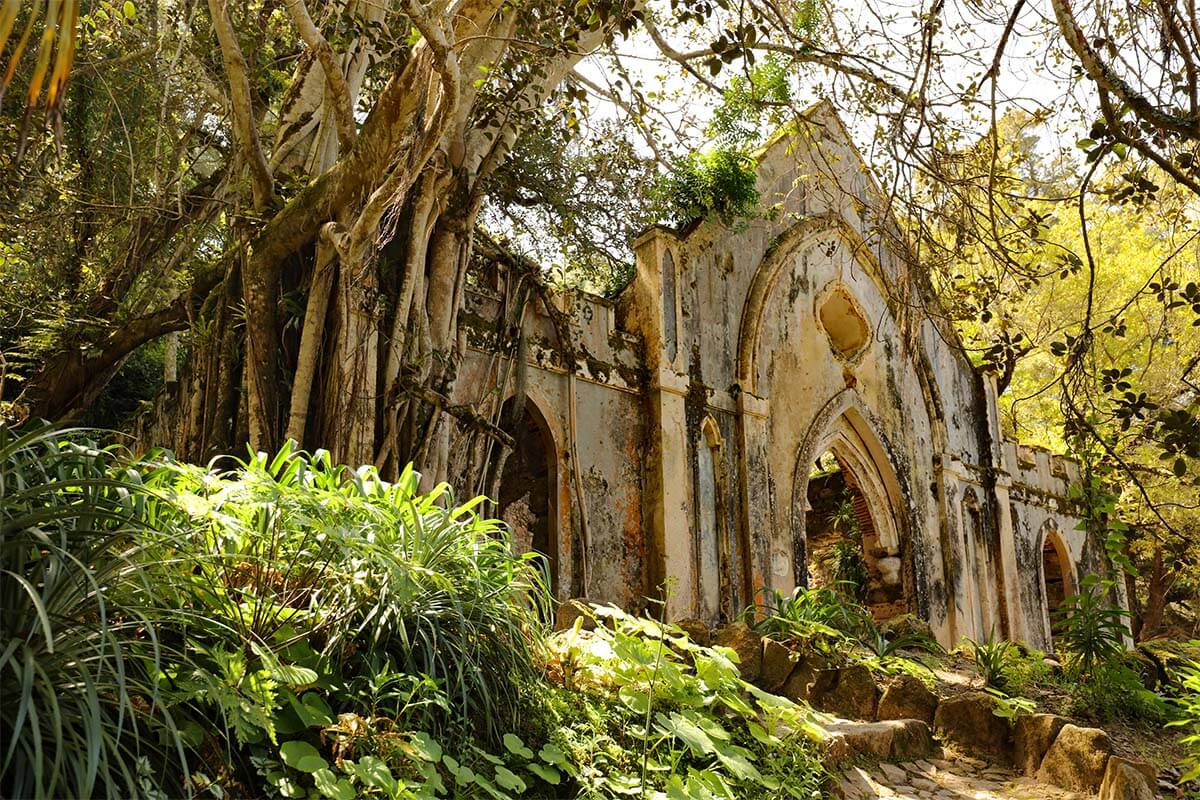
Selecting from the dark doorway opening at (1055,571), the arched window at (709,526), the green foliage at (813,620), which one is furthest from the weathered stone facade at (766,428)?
the green foliage at (813,620)

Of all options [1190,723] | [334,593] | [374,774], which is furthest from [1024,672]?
[374,774]

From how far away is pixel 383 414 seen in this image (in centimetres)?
598

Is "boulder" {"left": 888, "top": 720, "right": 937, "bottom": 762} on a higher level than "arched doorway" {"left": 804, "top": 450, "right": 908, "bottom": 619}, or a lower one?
lower

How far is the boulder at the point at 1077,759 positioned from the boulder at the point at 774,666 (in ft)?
4.22

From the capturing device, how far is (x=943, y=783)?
478cm

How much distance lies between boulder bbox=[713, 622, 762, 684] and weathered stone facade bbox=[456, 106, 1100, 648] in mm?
2593

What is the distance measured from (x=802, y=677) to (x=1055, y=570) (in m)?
11.3

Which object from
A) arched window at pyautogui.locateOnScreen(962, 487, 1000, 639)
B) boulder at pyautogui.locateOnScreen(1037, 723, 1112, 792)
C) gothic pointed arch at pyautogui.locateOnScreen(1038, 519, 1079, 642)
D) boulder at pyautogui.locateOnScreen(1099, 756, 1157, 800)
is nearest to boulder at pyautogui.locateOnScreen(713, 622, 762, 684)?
boulder at pyautogui.locateOnScreen(1037, 723, 1112, 792)

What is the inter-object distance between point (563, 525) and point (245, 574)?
5200 millimetres

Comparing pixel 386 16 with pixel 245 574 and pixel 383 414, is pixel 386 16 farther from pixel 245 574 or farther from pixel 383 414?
pixel 245 574

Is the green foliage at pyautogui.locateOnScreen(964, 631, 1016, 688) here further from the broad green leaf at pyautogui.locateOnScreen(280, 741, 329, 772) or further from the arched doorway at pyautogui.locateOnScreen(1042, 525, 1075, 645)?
the arched doorway at pyautogui.locateOnScreen(1042, 525, 1075, 645)

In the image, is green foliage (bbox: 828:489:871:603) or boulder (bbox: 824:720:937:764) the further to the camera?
green foliage (bbox: 828:489:871:603)

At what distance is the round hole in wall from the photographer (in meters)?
11.4

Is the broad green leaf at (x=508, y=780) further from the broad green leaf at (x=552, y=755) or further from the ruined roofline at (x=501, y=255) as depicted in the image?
the ruined roofline at (x=501, y=255)
